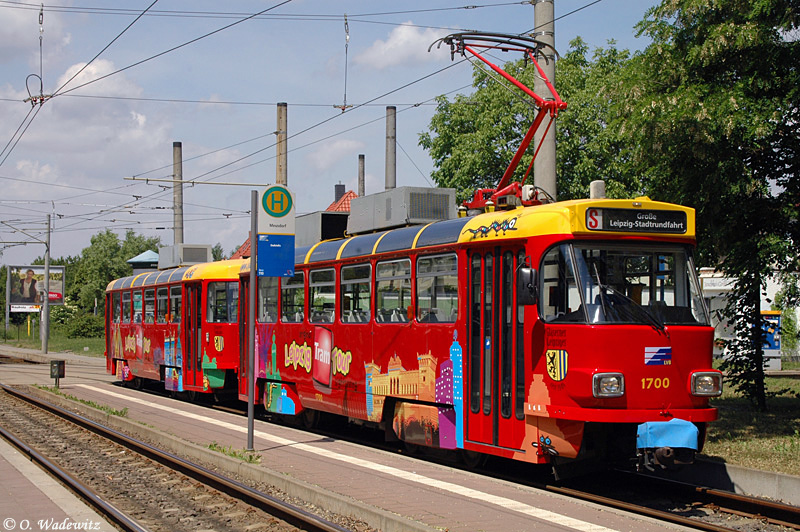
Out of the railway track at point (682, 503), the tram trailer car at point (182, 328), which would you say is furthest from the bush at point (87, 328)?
the railway track at point (682, 503)

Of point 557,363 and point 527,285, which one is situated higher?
point 527,285

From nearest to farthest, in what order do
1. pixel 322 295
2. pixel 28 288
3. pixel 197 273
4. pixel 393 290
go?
pixel 393 290
pixel 322 295
pixel 197 273
pixel 28 288

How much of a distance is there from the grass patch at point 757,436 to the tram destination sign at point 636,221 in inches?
108

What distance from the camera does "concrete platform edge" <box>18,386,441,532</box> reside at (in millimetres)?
7703

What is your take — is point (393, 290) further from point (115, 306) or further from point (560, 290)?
point (115, 306)

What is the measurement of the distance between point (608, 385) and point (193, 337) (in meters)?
13.4

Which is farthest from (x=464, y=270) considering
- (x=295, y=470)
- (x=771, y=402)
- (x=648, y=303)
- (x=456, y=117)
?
(x=456, y=117)

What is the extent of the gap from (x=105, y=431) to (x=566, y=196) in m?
22.1

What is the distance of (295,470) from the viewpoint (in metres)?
10.7

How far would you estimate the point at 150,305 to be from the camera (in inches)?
953

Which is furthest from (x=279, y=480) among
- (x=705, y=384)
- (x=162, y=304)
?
(x=162, y=304)

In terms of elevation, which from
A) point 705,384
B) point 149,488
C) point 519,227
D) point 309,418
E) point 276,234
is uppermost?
point 276,234

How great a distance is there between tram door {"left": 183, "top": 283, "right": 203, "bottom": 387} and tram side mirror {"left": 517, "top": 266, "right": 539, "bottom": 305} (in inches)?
479

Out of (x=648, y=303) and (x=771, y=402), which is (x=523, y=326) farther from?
(x=771, y=402)
